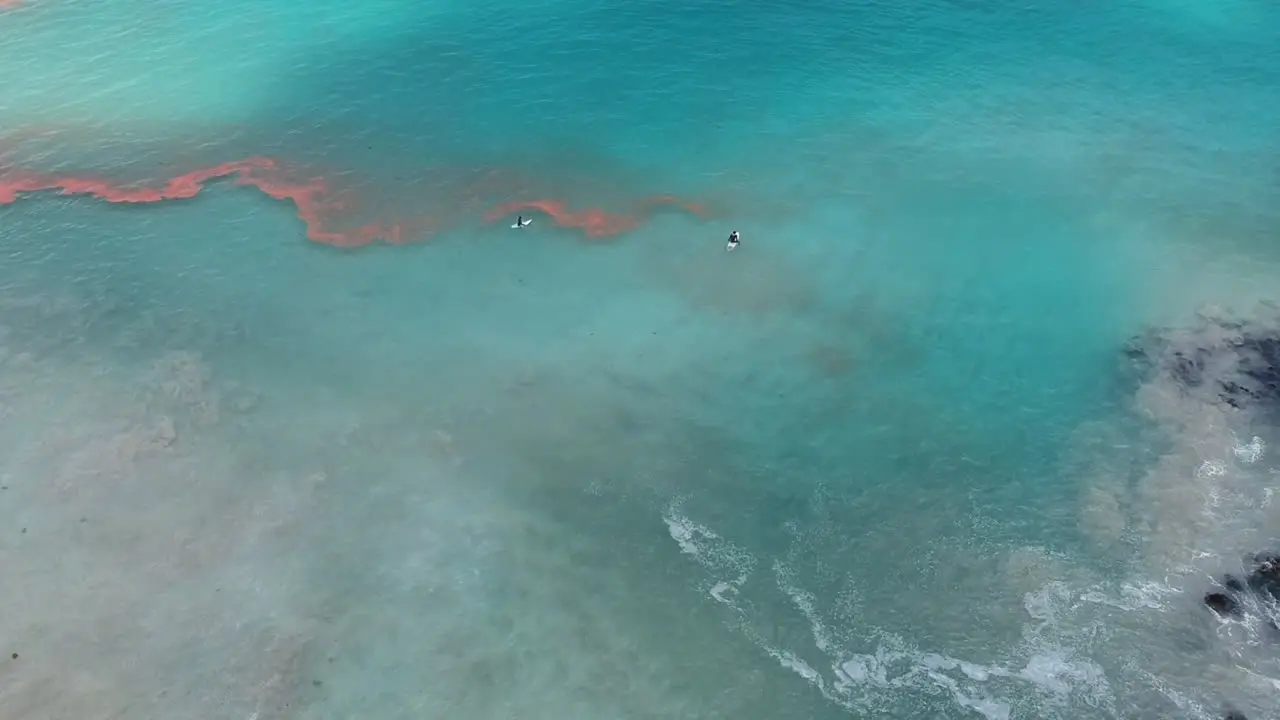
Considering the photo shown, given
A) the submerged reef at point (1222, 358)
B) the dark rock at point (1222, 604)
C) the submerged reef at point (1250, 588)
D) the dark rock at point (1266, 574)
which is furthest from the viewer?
the submerged reef at point (1222, 358)

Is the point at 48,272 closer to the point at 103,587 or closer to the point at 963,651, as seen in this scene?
the point at 103,587

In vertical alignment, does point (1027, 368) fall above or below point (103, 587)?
above

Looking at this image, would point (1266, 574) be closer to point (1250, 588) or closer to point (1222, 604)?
point (1250, 588)

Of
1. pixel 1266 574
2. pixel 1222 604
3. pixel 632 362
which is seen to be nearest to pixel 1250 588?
pixel 1266 574

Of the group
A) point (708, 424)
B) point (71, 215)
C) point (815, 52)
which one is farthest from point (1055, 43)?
point (71, 215)

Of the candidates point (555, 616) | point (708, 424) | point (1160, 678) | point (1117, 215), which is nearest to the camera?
point (1160, 678)

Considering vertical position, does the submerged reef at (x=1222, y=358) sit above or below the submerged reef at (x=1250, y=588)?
above

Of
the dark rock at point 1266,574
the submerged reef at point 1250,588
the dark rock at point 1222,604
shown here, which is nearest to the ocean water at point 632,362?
the dark rock at point 1222,604

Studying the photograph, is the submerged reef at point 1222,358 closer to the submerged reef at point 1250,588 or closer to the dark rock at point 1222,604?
the submerged reef at point 1250,588
